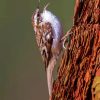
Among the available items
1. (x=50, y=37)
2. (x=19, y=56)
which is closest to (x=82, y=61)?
(x=50, y=37)

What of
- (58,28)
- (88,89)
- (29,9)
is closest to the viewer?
(88,89)

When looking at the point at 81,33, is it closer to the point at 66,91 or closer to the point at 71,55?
the point at 71,55

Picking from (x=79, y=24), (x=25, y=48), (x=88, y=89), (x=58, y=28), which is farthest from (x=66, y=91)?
(x=25, y=48)

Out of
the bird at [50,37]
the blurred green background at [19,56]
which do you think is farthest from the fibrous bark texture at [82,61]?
the blurred green background at [19,56]

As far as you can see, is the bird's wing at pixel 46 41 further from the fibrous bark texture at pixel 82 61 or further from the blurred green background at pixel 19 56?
the blurred green background at pixel 19 56

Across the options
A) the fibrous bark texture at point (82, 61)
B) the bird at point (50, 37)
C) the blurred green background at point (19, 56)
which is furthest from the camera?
the blurred green background at point (19, 56)

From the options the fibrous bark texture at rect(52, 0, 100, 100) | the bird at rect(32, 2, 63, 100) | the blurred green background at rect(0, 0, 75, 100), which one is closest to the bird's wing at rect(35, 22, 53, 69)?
the bird at rect(32, 2, 63, 100)
